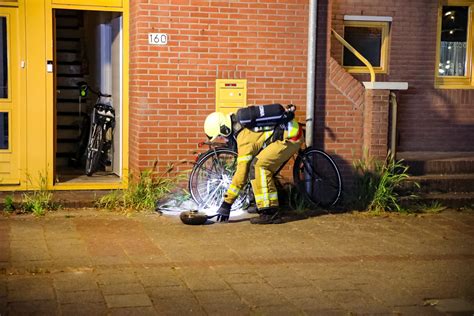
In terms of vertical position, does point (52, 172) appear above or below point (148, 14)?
below

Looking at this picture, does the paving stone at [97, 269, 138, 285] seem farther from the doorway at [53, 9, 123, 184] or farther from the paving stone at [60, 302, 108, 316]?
the doorway at [53, 9, 123, 184]

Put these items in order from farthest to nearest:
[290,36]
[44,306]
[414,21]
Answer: [414,21] → [290,36] → [44,306]

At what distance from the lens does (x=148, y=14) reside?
9.62 meters

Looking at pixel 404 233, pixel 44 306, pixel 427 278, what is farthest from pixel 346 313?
pixel 404 233

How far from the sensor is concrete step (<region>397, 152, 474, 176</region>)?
10.8 metres

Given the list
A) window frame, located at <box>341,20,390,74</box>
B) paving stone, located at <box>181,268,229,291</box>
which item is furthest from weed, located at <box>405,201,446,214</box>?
paving stone, located at <box>181,268,229,291</box>

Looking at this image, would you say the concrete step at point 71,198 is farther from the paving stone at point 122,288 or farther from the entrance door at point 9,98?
the paving stone at point 122,288

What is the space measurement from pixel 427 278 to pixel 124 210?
4072 millimetres

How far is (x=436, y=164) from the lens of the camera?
10.9 meters

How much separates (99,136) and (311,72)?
3284 mm

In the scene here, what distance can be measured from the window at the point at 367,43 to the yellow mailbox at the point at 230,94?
2.27 metres

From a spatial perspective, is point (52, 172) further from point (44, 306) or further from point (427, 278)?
point (427, 278)

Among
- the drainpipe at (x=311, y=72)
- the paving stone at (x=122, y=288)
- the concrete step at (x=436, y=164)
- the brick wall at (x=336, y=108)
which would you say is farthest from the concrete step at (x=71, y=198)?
the concrete step at (x=436, y=164)

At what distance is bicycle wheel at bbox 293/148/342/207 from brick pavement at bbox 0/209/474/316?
0.50 meters
